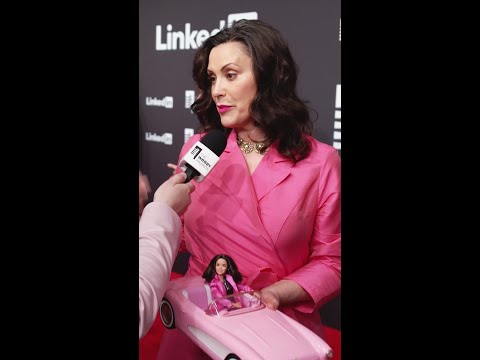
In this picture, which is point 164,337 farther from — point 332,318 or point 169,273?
point 332,318

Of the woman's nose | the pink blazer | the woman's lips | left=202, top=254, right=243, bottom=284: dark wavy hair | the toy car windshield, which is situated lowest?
the toy car windshield

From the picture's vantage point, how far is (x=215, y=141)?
2.15m

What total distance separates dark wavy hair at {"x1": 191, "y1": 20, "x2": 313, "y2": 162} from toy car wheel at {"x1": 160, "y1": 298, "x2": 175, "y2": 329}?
0.62 m

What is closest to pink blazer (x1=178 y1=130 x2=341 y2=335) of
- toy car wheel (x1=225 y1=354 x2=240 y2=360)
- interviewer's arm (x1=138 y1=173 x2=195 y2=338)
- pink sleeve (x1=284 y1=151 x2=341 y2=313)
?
pink sleeve (x1=284 y1=151 x2=341 y2=313)

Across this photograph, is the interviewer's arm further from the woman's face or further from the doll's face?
the woman's face

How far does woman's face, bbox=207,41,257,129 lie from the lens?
210cm

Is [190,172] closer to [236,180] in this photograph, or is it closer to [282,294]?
[236,180]

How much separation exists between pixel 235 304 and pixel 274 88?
2.25 ft

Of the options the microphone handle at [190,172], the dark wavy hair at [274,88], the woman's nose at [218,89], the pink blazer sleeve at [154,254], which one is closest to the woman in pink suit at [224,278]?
the pink blazer sleeve at [154,254]

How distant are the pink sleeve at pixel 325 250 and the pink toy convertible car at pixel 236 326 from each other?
13 cm

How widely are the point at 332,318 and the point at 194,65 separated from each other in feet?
3.12

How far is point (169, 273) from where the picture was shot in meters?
2.13

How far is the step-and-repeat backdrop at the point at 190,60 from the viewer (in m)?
2.11

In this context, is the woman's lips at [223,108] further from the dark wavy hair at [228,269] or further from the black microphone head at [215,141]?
the dark wavy hair at [228,269]
